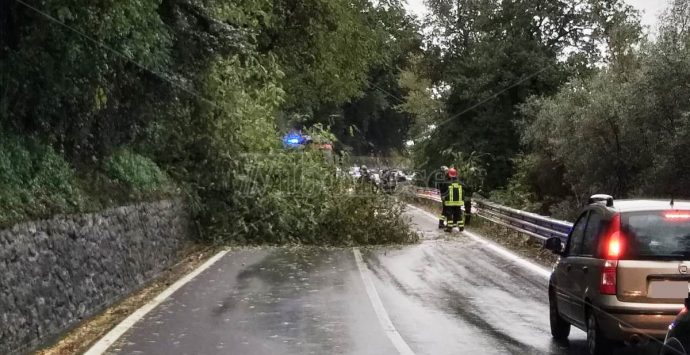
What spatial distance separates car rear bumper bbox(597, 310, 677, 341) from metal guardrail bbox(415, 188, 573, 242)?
748cm

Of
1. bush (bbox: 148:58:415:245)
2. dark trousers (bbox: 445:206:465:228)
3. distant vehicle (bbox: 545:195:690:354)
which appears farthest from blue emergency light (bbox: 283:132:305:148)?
distant vehicle (bbox: 545:195:690:354)

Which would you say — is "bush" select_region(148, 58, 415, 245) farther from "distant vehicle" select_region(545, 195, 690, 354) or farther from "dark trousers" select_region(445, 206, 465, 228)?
"distant vehicle" select_region(545, 195, 690, 354)

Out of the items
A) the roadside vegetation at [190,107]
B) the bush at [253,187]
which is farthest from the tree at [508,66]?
the bush at [253,187]

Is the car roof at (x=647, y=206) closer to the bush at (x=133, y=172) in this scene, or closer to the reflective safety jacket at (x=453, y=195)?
the bush at (x=133, y=172)

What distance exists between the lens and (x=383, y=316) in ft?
33.8

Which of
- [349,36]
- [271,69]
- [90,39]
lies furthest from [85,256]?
[349,36]

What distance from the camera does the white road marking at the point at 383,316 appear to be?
8.42 meters

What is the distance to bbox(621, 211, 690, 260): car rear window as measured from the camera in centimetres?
727

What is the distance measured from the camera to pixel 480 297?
1186 cm

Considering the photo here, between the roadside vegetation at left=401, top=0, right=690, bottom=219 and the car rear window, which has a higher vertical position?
the roadside vegetation at left=401, top=0, right=690, bottom=219

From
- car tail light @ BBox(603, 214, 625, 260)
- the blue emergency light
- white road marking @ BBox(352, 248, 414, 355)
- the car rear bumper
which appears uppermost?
the blue emergency light

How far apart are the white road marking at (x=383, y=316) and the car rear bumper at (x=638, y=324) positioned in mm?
2042

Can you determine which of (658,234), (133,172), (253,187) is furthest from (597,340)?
(253,187)

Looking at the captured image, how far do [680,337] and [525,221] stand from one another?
46.4 ft
